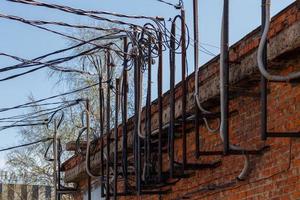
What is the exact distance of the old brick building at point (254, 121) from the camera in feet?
20.1

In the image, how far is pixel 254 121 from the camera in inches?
272

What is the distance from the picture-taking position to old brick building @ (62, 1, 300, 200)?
6.14m

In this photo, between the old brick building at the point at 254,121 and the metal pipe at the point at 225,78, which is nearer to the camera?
the old brick building at the point at 254,121

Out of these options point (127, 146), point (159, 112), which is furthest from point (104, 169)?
point (159, 112)

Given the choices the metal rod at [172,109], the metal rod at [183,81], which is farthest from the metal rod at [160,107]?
the metal rod at [183,81]

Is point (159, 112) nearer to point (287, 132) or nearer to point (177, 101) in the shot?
point (177, 101)

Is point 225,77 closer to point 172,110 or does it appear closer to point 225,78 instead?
point 225,78

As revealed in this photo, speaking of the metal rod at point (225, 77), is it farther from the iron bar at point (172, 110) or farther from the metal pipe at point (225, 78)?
the iron bar at point (172, 110)

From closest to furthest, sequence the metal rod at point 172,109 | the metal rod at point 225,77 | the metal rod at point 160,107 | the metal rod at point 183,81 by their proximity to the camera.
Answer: the metal rod at point 225,77 < the metal rod at point 183,81 < the metal rod at point 172,109 < the metal rod at point 160,107

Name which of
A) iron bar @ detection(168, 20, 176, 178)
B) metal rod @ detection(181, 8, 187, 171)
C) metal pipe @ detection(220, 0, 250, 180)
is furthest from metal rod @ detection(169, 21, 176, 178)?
metal pipe @ detection(220, 0, 250, 180)

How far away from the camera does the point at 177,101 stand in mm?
8203

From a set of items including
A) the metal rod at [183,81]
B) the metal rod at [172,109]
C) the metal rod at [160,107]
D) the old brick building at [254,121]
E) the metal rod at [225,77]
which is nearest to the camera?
the old brick building at [254,121]

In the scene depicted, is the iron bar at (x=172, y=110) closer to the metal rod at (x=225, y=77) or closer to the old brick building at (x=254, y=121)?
the old brick building at (x=254, y=121)

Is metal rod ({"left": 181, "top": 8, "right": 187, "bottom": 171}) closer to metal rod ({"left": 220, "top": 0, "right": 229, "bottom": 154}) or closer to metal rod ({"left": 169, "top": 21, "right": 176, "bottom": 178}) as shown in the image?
metal rod ({"left": 169, "top": 21, "right": 176, "bottom": 178})
